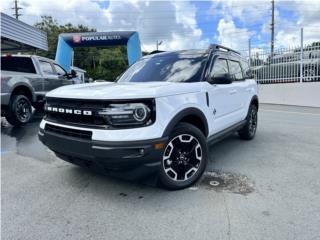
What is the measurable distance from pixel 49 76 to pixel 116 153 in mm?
7033

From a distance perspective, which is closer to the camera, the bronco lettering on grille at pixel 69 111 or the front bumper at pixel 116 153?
the front bumper at pixel 116 153

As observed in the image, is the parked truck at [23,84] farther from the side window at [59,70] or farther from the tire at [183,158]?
the tire at [183,158]

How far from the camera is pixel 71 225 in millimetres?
2877

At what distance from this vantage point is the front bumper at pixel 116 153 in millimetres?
3049

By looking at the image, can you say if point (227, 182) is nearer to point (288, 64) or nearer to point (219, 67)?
point (219, 67)

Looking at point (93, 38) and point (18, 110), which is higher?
point (93, 38)

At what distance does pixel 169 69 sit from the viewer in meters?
4.53

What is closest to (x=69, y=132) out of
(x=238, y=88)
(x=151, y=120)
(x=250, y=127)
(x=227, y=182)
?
(x=151, y=120)

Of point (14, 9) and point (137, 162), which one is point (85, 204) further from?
point (14, 9)

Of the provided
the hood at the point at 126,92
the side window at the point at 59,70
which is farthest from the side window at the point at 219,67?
the side window at the point at 59,70

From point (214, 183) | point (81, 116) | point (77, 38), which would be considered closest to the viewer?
point (81, 116)

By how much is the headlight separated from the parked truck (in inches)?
204

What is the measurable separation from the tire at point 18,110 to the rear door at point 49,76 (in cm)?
106

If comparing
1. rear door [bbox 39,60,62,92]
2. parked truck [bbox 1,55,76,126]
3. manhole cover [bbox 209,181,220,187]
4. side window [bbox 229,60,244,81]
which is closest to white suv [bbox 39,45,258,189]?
manhole cover [bbox 209,181,220,187]
